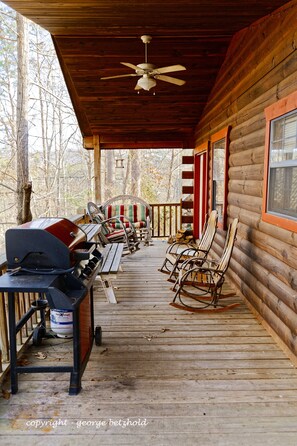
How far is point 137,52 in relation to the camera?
4.98 meters

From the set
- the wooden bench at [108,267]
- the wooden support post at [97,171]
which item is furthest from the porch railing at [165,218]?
the wooden bench at [108,267]

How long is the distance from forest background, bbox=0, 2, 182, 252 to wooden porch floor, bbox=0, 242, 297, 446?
735cm

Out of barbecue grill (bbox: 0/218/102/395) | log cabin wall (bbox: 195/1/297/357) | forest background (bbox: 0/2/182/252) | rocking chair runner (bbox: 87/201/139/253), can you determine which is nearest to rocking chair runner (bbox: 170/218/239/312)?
log cabin wall (bbox: 195/1/297/357)

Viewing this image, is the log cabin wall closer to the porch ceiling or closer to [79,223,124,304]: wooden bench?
the porch ceiling

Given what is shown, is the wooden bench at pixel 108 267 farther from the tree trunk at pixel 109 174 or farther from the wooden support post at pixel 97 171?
the tree trunk at pixel 109 174

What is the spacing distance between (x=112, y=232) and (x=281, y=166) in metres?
4.28

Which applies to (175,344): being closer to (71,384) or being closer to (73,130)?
(71,384)

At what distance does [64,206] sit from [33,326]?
12.7 meters

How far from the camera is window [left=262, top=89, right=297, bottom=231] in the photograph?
2.74 meters

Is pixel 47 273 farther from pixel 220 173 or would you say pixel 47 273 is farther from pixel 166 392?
pixel 220 173

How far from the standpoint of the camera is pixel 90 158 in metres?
15.2

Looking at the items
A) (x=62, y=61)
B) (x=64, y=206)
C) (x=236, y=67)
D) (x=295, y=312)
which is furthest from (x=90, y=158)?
(x=295, y=312)

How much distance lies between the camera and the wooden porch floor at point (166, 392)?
1.86m

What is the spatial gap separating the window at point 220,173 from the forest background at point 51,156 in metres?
4.25
